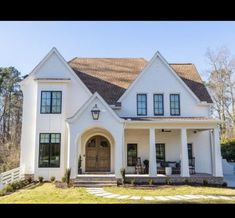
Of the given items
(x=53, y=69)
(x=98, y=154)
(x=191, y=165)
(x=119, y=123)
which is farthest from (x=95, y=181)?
(x=53, y=69)

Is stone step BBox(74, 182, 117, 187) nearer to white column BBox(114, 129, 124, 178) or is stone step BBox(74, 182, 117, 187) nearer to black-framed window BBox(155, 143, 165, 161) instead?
white column BBox(114, 129, 124, 178)

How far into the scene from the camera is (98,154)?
18156mm

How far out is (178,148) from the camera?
61.3 feet

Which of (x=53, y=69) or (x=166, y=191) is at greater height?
(x=53, y=69)

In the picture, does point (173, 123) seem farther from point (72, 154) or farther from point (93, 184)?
point (72, 154)

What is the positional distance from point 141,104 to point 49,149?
689cm

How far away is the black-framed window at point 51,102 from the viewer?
690 inches

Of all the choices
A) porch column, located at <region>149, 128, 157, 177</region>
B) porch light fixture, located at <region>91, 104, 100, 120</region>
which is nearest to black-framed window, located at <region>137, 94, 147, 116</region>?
porch column, located at <region>149, 128, 157, 177</region>

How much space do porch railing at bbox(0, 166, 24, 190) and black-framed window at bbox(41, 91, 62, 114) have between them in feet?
13.2

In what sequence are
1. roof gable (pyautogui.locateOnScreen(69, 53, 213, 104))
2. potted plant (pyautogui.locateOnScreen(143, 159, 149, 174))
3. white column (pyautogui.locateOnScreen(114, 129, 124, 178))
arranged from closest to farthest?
A: 1. white column (pyautogui.locateOnScreen(114, 129, 124, 178))
2. potted plant (pyautogui.locateOnScreen(143, 159, 149, 174))
3. roof gable (pyautogui.locateOnScreen(69, 53, 213, 104))

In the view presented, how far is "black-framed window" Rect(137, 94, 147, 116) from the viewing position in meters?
18.5

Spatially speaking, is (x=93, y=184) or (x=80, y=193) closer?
(x=80, y=193)
